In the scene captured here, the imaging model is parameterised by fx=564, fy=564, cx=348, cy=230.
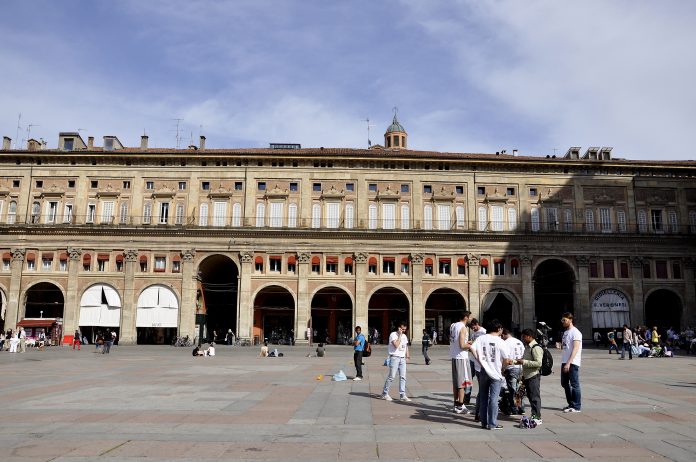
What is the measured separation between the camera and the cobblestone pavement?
7.98m

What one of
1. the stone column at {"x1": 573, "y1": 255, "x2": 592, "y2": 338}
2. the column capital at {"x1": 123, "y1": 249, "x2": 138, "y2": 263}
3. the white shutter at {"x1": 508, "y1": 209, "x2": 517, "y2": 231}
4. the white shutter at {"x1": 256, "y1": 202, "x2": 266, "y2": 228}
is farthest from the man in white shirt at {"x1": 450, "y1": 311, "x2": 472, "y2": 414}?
the column capital at {"x1": 123, "y1": 249, "x2": 138, "y2": 263}

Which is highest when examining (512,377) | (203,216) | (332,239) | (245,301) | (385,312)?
(203,216)

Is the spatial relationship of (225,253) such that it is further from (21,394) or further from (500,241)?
(21,394)

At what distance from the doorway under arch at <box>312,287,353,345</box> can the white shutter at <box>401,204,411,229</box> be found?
783 centimetres

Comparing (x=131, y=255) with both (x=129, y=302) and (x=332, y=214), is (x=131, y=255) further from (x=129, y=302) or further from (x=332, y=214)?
(x=332, y=214)

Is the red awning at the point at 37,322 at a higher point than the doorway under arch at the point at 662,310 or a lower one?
lower

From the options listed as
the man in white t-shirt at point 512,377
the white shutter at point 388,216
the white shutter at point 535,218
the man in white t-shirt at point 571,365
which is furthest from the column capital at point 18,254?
the man in white t-shirt at point 571,365

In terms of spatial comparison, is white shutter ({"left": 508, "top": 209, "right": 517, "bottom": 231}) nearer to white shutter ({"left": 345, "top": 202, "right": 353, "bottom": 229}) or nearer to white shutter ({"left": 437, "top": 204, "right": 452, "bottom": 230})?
white shutter ({"left": 437, "top": 204, "right": 452, "bottom": 230})

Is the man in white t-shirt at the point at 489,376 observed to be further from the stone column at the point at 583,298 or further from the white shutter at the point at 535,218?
the white shutter at the point at 535,218

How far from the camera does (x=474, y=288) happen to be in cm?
4766

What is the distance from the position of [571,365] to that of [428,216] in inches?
1513

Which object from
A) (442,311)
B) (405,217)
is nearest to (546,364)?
(405,217)

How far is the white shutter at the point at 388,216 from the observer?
160 feet

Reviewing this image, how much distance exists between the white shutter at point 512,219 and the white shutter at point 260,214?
21408 mm
